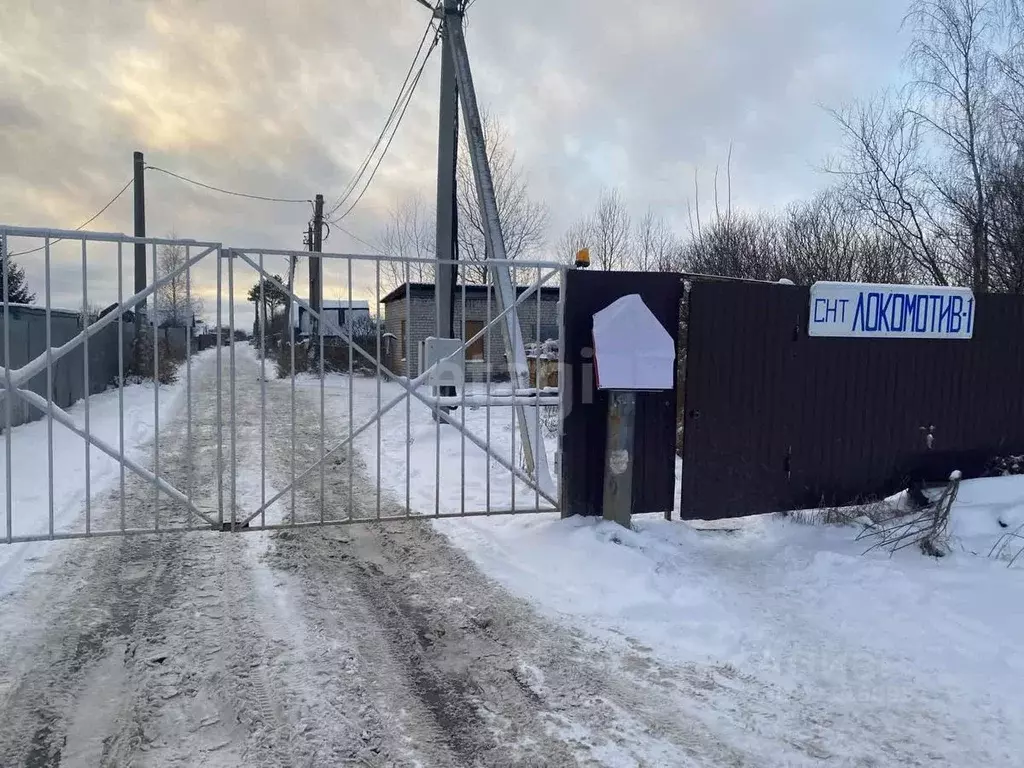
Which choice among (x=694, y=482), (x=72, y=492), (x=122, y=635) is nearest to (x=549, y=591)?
(x=694, y=482)

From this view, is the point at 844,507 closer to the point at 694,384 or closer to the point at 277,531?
the point at 694,384

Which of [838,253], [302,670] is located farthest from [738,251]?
[302,670]

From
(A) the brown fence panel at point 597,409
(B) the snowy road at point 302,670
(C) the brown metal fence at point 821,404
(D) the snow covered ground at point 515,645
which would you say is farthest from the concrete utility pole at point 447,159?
(B) the snowy road at point 302,670

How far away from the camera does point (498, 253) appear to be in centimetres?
906

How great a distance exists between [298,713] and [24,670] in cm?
161

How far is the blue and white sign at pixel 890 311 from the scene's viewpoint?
21.7 feet

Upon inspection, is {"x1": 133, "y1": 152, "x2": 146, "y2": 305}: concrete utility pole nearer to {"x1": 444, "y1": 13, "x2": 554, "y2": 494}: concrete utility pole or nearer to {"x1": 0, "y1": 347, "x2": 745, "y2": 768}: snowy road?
{"x1": 444, "y1": 13, "x2": 554, "y2": 494}: concrete utility pole

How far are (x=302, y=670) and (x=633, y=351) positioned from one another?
3353mm

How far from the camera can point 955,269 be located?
1363 centimetres

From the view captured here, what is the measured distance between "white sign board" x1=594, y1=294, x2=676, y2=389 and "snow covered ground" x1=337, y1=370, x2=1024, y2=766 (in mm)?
1213

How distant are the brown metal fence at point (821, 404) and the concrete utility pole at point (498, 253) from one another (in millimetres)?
1620

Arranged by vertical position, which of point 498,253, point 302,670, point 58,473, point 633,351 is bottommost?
point 302,670

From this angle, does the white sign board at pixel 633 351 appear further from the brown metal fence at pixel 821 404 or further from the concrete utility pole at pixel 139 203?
the concrete utility pole at pixel 139 203

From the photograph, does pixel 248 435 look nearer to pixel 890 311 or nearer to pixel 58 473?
pixel 58 473
